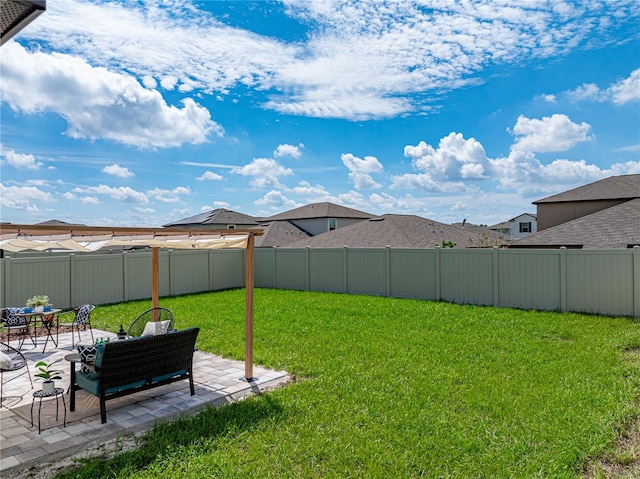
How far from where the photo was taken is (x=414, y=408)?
5316 mm

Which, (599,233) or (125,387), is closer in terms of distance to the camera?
(125,387)

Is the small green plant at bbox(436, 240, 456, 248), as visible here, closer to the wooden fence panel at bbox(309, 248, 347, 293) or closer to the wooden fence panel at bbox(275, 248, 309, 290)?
the wooden fence panel at bbox(309, 248, 347, 293)

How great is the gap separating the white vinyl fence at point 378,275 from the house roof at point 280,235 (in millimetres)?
7251

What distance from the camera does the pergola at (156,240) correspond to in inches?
245

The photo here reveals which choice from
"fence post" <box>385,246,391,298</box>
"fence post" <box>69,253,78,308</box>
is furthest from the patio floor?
"fence post" <box>385,246,391,298</box>

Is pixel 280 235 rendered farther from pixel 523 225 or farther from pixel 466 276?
pixel 523 225

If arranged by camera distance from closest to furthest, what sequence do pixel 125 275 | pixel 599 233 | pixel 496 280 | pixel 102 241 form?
pixel 102 241, pixel 496 280, pixel 125 275, pixel 599 233

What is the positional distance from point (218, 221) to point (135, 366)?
28.4 metres

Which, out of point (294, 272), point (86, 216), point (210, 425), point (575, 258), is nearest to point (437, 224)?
point (294, 272)

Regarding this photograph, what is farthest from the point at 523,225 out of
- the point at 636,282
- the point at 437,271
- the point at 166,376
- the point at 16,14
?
the point at 16,14

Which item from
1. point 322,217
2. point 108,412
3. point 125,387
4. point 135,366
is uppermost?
point 322,217

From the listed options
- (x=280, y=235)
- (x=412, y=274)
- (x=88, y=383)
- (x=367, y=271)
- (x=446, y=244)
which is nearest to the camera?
(x=88, y=383)

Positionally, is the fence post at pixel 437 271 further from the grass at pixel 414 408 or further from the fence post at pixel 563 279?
the grass at pixel 414 408

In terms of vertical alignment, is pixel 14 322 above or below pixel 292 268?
below
